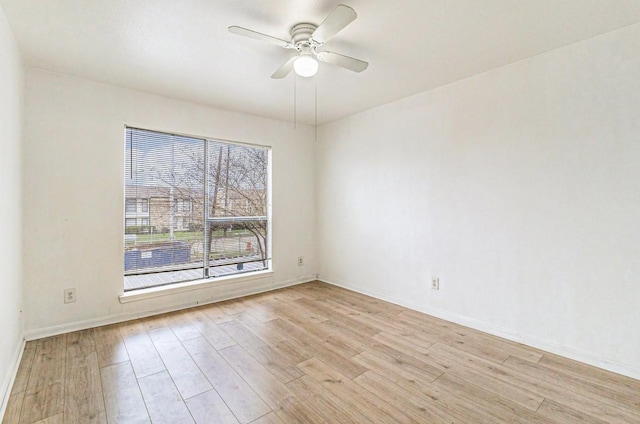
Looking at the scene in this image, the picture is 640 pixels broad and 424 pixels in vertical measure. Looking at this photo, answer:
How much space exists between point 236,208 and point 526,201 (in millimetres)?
3201

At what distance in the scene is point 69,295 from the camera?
2736 millimetres

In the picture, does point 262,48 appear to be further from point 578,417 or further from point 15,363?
point 578,417

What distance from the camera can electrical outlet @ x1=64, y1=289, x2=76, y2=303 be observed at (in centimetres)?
272

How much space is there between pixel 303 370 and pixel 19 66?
326 cm

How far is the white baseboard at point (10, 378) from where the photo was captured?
5.59ft

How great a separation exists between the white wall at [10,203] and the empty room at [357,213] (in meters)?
0.04

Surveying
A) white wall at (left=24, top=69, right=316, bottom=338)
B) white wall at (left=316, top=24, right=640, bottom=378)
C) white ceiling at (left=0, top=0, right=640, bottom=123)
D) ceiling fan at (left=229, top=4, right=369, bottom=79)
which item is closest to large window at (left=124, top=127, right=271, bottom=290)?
white wall at (left=24, top=69, right=316, bottom=338)

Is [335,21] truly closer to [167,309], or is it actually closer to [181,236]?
[181,236]

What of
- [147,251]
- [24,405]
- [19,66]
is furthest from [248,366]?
[19,66]

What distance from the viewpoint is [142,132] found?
3.19 metres

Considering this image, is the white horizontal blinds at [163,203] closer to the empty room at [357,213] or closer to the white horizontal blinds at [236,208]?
the empty room at [357,213]

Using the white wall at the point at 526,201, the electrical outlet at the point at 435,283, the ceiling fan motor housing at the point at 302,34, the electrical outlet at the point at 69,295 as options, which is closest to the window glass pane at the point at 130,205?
the electrical outlet at the point at 69,295

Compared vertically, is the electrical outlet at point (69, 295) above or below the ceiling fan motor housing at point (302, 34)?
below

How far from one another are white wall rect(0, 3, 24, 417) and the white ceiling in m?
0.27
